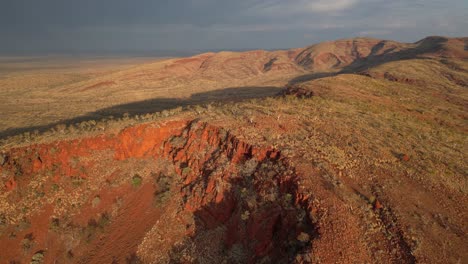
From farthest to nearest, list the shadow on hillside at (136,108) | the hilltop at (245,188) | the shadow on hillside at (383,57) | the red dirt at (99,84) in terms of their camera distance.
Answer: the shadow on hillside at (383,57)
the red dirt at (99,84)
the shadow on hillside at (136,108)
the hilltop at (245,188)

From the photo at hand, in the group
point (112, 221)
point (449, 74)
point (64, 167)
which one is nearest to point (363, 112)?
point (112, 221)

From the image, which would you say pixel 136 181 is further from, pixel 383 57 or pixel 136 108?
pixel 383 57

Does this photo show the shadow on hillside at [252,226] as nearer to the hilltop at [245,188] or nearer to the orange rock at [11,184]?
the hilltop at [245,188]

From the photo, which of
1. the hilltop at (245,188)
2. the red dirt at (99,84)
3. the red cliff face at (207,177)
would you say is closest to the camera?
the hilltop at (245,188)

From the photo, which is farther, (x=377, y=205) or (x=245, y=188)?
(x=245, y=188)

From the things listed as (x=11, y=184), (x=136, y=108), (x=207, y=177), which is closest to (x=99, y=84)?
(x=136, y=108)

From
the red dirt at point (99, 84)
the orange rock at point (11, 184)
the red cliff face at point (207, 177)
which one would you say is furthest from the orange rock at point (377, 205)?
the red dirt at point (99, 84)
